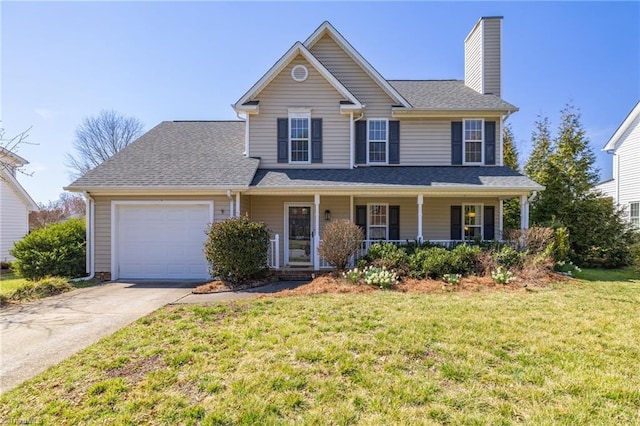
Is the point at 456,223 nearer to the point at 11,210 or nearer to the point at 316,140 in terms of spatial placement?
the point at 316,140

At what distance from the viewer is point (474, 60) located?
13.6 meters

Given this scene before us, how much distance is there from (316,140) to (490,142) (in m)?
6.71

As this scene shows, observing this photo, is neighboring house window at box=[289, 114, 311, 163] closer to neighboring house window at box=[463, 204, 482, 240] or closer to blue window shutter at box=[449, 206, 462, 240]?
blue window shutter at box=[449, 206, 462, 240]

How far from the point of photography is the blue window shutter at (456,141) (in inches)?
481

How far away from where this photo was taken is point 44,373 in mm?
3795

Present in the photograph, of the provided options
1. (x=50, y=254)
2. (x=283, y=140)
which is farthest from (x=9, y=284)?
(x=283, y=140)

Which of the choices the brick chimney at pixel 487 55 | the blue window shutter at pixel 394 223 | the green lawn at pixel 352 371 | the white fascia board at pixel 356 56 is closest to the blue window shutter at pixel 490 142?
the brick chimney at pixel 487 55

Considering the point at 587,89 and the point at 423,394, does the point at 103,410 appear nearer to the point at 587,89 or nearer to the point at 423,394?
the point at 423,394

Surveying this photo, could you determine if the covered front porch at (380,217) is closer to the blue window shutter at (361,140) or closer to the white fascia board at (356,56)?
the blue window shutter at (361,140)

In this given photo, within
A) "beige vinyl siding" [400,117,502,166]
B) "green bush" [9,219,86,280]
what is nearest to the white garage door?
"green bush" [9,219,86,280]

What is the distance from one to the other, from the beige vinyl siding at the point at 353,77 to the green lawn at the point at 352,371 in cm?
854

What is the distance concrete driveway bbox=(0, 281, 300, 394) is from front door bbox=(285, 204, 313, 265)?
2497 millimetres

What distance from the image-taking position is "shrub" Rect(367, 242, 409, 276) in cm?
904

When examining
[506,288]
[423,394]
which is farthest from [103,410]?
[506,288]
